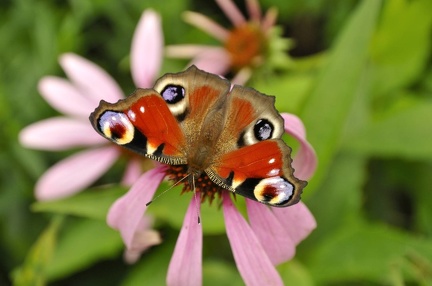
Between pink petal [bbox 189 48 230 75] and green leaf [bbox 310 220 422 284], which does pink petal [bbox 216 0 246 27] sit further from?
green leaf [bbox 310 220 422 284]

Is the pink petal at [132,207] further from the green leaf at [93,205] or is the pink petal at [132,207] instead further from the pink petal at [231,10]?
the pink petal at [231,10]

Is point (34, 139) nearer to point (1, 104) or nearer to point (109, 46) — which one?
point (1, 104)

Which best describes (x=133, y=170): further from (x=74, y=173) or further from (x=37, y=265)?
(x=37, y=265)

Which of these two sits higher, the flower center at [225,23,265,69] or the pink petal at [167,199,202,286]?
the flower center at [225,23,265,69]

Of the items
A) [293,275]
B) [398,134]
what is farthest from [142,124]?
[398,134]

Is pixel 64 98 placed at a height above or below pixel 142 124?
above

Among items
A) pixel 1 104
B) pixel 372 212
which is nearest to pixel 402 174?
pixel 372 212

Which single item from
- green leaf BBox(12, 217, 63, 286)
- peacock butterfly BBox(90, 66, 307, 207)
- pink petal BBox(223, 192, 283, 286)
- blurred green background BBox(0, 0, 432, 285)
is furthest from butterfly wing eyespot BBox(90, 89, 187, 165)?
green leaf BBox(12, 217, 63, 286)
